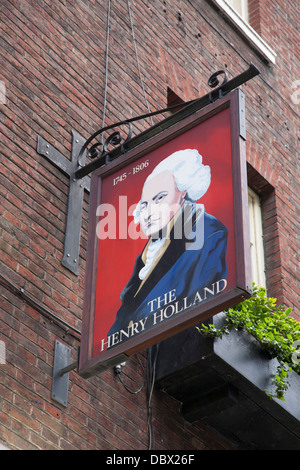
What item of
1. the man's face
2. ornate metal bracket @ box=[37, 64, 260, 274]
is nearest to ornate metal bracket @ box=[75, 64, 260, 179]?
ornate metal bracket @ box=[37, 64, 260, 274]

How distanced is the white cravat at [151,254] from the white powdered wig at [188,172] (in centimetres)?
30

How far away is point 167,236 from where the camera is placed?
639cm

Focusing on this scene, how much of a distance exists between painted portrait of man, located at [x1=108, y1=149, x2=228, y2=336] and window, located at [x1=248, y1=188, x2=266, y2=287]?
3.23 meters

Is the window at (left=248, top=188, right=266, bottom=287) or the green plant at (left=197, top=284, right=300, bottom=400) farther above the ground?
the window at (left=248, top=188, right=266, bottom=287)

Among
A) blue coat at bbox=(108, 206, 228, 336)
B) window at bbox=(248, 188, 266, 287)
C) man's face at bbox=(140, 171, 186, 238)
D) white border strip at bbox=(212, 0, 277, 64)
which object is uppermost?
white border strip at bbox=(212, 0, 277, 64)

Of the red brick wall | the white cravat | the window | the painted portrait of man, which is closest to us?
the painted portrait of man

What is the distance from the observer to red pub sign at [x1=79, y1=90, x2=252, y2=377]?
19.4ft

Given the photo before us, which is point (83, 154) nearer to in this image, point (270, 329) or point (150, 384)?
point (150, 384)

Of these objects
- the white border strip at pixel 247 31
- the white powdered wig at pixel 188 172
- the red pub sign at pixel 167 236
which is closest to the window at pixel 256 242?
the white border strip at pixel 247 31

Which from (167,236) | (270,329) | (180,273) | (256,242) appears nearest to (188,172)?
(167,236)

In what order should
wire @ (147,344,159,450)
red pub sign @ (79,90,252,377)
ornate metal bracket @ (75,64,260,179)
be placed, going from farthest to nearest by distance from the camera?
wire @ (147,344,159,450)
ornate metal bracket @ (75,64,260,179)
red pub sign @ (79,90,252,377)

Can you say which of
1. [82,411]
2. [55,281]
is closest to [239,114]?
[55,281]

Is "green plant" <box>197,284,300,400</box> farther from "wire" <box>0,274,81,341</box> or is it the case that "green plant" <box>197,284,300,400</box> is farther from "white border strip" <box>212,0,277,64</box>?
"white border strip" <box>212,0,277,64</box>
